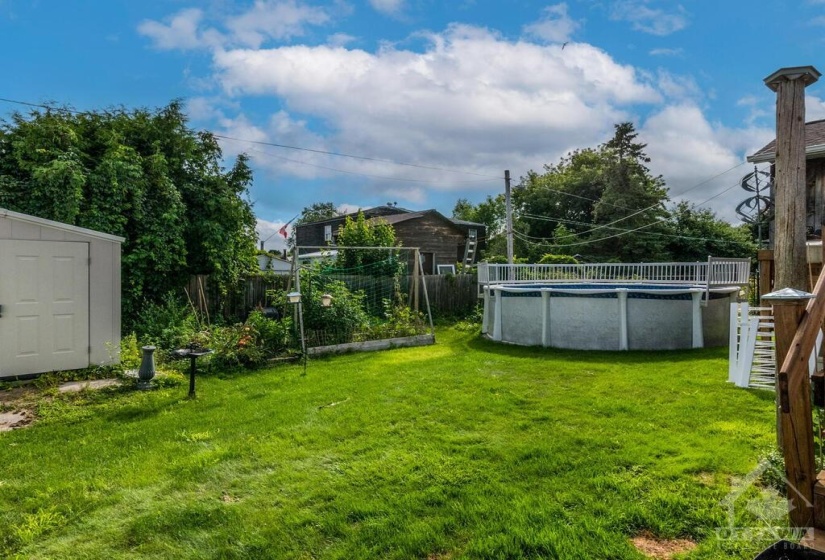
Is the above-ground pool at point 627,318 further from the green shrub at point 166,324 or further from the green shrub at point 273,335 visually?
the green shrub at point 166,324

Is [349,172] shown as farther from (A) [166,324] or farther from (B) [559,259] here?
(A) [166,324]

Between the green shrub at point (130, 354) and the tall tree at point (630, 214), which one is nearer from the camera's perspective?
the green shrub at point (130, 354)

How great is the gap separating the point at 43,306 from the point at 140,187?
3358mm

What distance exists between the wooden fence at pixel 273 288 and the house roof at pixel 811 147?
7376 millimetres

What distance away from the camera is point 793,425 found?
199 centimetres

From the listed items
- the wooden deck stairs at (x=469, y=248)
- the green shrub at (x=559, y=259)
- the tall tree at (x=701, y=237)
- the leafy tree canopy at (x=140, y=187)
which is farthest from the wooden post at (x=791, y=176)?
the tall tree at (x=701, y=237)

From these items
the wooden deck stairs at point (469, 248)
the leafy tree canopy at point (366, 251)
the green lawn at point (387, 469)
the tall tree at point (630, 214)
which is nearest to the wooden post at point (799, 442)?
the green lawn at point (387, 469)

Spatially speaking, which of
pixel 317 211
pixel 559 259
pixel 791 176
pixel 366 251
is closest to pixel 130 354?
pixel 366 251

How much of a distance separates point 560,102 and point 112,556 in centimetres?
1327

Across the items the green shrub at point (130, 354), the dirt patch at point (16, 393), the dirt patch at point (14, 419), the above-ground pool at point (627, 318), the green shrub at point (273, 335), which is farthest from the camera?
the above-ground pool at point (627, 318)

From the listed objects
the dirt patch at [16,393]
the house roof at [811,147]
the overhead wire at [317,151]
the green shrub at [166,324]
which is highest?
the overhead wire at [317,151]

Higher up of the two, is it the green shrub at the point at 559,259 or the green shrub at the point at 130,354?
the green shrub at the point at 559,259

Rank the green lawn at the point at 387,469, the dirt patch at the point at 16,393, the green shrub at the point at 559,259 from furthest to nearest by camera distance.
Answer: the green shrub at the point at 559,259 → the dirt patch at the point at 16,393 → the green lawn at the point at 387,469

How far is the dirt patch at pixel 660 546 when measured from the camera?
2.17 metres
